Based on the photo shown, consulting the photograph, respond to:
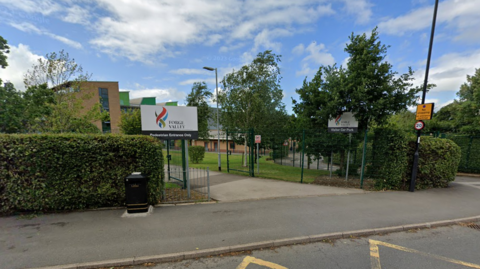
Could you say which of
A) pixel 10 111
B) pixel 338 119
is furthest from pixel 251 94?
pixel 10 111

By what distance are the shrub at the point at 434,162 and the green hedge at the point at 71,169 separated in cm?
934

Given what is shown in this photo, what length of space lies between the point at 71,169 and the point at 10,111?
7.86m

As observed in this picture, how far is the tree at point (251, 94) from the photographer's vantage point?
44.5 ft

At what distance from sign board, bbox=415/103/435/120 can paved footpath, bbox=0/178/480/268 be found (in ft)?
9.06

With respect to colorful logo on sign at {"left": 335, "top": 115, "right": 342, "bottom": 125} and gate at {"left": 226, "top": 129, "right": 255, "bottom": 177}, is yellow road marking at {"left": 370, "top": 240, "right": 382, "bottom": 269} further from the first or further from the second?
gate at {"left": 226, "top": 129, "right": 255, "bottom": 177}

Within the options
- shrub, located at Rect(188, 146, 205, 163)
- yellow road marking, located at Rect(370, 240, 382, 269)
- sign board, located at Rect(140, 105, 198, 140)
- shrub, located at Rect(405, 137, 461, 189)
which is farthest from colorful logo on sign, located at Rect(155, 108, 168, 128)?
shrub, located at Rect(188, 146, 205, 163)

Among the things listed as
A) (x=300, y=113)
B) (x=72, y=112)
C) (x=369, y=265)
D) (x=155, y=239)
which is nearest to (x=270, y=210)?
(x=369, y=265)

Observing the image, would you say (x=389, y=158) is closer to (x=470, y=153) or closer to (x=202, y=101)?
(x=470, y=153)

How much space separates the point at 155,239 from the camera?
369cm

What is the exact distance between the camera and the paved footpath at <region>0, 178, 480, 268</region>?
10.8ft

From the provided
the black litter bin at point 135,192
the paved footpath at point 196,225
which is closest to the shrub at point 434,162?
the paved footpath at point 196,225

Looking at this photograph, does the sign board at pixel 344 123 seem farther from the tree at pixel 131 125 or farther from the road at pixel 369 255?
the tree at pixel 131 125

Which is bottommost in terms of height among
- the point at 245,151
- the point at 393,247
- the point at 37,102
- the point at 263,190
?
the point at 263,190

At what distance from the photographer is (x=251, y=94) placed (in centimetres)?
1355
